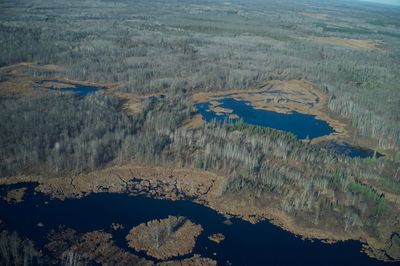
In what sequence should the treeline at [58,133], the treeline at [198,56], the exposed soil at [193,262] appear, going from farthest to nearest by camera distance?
the treeline at [198,56], the treeline at [58,133], the exposed soil at [193,262]

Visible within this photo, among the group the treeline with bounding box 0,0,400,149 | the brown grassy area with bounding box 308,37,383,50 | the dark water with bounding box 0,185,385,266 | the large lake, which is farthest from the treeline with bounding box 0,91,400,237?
the brown grassy area with bounding box 308,37,383,50

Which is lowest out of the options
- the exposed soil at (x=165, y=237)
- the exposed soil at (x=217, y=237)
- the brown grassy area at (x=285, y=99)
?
the exposed soil at (x=217, y=237)

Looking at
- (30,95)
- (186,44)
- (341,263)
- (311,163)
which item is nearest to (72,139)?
(30,95)

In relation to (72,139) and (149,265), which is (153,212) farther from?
(72,139)

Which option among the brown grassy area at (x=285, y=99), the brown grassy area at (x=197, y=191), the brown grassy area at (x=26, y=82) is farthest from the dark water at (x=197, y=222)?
the brown grassy area at (x=26, y=82)

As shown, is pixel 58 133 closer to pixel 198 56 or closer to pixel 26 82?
pixel 26 82

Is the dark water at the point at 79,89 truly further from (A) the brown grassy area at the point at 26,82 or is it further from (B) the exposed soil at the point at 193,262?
(B) the exposed soil at the point at 193,262
